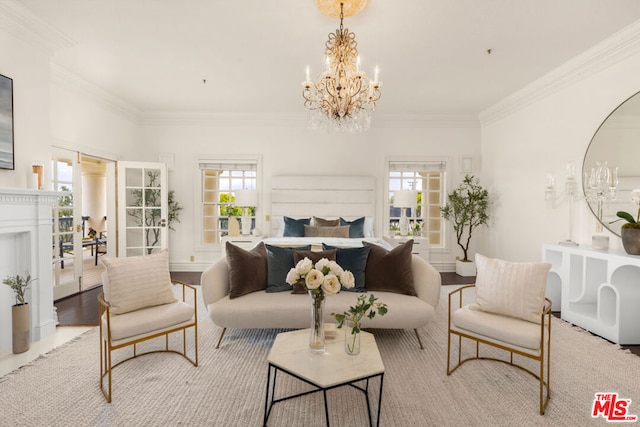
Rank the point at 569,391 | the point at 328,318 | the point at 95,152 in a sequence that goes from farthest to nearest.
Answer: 1. the point at 95,152
2. the point at 328,318
3. the point at 569,391

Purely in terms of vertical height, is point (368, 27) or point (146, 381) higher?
point (368, 27)

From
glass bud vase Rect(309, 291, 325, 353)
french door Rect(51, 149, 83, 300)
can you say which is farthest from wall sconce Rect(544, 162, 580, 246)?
french door Rect(51, 149, 83, 300)

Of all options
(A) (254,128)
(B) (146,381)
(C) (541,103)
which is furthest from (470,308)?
(A) (254,128)

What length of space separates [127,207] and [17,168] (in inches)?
101

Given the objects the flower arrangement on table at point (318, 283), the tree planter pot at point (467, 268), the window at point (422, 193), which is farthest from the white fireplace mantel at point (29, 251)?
the tree planter pot at point (467, 268)

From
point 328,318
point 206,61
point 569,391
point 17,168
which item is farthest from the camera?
point 206,61

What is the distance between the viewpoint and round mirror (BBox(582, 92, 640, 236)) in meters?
3.30

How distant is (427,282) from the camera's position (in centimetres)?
294

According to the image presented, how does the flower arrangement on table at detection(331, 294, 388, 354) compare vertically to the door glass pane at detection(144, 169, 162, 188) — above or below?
below

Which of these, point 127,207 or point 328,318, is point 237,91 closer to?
point 127,207

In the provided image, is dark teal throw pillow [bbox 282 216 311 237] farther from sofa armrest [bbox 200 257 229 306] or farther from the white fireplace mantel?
the white fireplace mantel

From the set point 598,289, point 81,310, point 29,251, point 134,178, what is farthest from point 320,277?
point 134,178

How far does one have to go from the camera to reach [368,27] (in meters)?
3.17

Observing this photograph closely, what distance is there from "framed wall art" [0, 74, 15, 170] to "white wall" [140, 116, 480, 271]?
3238 millimetres
